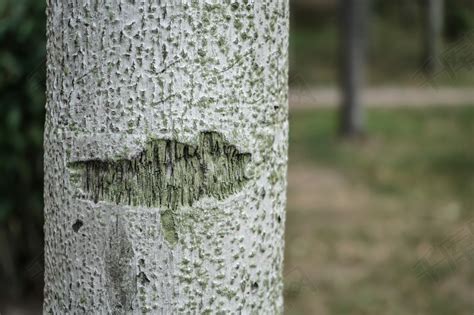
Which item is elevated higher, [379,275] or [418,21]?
[418,21]

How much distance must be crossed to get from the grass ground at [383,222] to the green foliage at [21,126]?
6.08 ft

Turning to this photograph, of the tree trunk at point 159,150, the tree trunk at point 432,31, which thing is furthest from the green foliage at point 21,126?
the tree trunk at point 432,31

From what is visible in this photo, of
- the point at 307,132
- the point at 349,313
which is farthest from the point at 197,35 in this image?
the point at 307,132

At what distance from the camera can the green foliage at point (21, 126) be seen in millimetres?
4371

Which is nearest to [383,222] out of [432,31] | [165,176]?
[165,176]

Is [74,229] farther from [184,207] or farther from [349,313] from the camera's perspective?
[349,313]

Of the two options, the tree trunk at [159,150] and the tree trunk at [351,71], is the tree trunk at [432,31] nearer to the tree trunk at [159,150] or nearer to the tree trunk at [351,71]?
the tree trunk at [351,71]

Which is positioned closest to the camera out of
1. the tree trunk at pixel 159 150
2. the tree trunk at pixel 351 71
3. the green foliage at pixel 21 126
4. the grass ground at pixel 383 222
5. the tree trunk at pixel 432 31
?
the tree trunk at pixel 159 150

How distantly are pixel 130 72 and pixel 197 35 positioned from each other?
14 cm

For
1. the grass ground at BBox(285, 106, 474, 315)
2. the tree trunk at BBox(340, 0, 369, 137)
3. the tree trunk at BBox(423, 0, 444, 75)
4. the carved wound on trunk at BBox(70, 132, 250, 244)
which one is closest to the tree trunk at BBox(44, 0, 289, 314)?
the carved wound on trunk at BBox(70, 132, 250, 244)

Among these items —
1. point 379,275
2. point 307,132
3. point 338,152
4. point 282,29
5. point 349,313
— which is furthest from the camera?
point 307,132

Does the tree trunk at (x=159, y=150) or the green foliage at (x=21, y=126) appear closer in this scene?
the tree trunk at (x=159, y=150)

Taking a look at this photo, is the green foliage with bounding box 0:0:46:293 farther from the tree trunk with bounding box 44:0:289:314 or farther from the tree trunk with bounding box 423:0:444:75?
the tree trunk with bounding box 423:0:444:75

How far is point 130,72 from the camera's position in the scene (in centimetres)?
129
